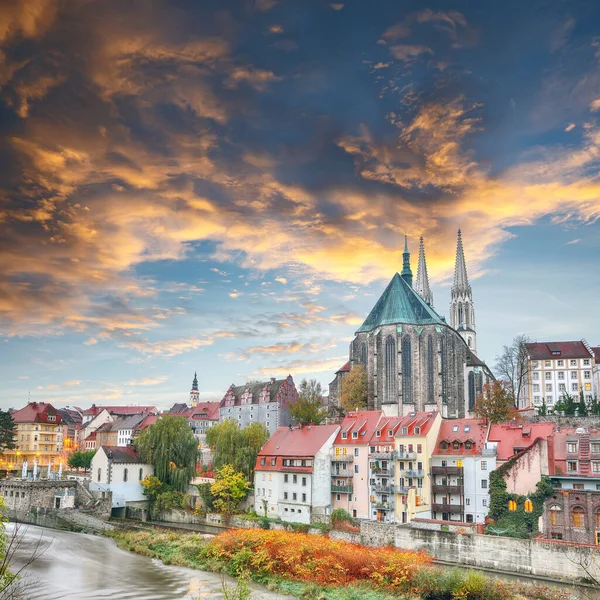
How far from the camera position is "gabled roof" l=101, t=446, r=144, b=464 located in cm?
6569

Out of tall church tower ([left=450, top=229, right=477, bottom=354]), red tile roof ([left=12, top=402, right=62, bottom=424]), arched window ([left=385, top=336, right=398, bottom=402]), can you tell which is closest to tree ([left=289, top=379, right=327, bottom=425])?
arched window ([left=385, top=336, right=398, bottom=402])

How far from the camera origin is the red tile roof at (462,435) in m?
49.9

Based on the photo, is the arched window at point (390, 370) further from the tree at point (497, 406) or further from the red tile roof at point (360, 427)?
the red tile roof at point (360, 427)

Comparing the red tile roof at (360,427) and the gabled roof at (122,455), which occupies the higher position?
the red tile roof at (360,427)

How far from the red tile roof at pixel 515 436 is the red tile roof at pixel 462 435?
3.04 feet

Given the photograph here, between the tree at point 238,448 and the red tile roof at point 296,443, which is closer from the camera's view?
the red tile roof at point 296,443

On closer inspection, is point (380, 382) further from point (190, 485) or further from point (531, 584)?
point (531, 584)

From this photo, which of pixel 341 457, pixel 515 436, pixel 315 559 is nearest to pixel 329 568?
pixel 315 559

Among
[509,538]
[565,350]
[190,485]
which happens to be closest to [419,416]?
[509,538]

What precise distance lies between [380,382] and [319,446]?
132 feet

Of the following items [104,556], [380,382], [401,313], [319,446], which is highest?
[401,313]

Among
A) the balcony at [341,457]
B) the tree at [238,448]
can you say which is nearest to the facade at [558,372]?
the balcony at [341,457]

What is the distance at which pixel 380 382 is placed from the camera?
95000 millimetres

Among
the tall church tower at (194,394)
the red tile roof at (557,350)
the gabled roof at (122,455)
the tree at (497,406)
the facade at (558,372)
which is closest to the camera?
the gabled roof at (122,455)
